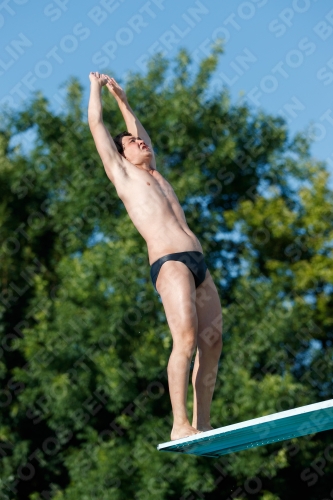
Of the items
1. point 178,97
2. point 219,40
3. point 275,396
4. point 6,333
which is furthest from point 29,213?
point 275,396

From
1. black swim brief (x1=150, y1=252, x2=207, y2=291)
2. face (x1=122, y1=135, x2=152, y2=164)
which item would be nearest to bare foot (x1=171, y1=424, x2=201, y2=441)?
black swim brief (x1=150, y1=252, x2=207, y2=291)

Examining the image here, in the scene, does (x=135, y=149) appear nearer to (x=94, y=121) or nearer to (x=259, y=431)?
(x=94, y=121)

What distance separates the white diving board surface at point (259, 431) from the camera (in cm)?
318

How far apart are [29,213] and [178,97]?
10.3 feet

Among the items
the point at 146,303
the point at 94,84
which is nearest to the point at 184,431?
the point at 94,84

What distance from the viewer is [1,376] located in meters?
11.4

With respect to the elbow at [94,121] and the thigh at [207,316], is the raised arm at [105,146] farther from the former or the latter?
the thigh at [207,316]

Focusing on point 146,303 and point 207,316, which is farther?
point 146,303

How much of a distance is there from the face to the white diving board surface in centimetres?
164

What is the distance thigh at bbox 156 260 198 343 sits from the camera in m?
3.88

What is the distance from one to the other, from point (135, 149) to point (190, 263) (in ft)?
2.81

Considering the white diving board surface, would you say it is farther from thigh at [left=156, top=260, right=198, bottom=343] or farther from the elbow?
the elbow

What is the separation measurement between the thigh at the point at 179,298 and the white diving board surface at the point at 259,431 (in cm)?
52

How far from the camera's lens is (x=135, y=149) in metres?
4.52
